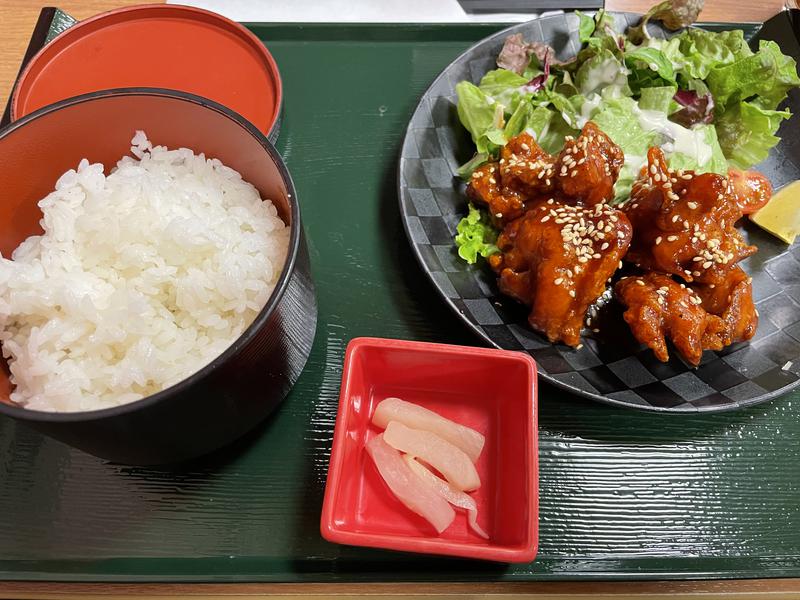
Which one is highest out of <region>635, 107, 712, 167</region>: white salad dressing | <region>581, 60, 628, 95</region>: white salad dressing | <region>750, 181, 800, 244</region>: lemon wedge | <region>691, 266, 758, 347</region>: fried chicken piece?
<region>581, 60, 628, 95</region>: white salad dressing

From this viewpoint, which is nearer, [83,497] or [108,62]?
[83,497]

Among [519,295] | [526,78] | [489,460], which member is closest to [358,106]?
[526,78]

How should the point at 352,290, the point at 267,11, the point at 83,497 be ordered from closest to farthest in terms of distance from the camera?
the point at 83,497
the point at 352,290
the point at 267,11

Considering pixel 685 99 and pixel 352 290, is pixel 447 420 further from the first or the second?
pixel 685 99

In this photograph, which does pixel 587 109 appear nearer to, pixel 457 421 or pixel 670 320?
pixel 670 320

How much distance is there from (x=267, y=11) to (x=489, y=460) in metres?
2.16

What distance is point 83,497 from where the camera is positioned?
5.01 feet

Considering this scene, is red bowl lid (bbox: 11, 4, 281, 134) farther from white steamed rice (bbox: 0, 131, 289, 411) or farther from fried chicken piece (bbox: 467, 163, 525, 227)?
fried chicken piece (bbox: 467, 163, 525, 227)

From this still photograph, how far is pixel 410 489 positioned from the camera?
1403 mm

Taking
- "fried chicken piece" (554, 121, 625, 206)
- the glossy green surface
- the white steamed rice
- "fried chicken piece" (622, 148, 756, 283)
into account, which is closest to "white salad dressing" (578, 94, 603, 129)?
"fried chicken piece" (554, 121, 625, 206)

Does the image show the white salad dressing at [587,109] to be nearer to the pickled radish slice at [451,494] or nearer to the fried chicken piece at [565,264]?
the fried chicken piece at [565,264]

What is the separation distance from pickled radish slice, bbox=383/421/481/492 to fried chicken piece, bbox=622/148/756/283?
974 millimetres

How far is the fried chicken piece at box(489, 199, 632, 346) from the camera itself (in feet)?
5.65

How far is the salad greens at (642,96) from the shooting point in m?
2.17
